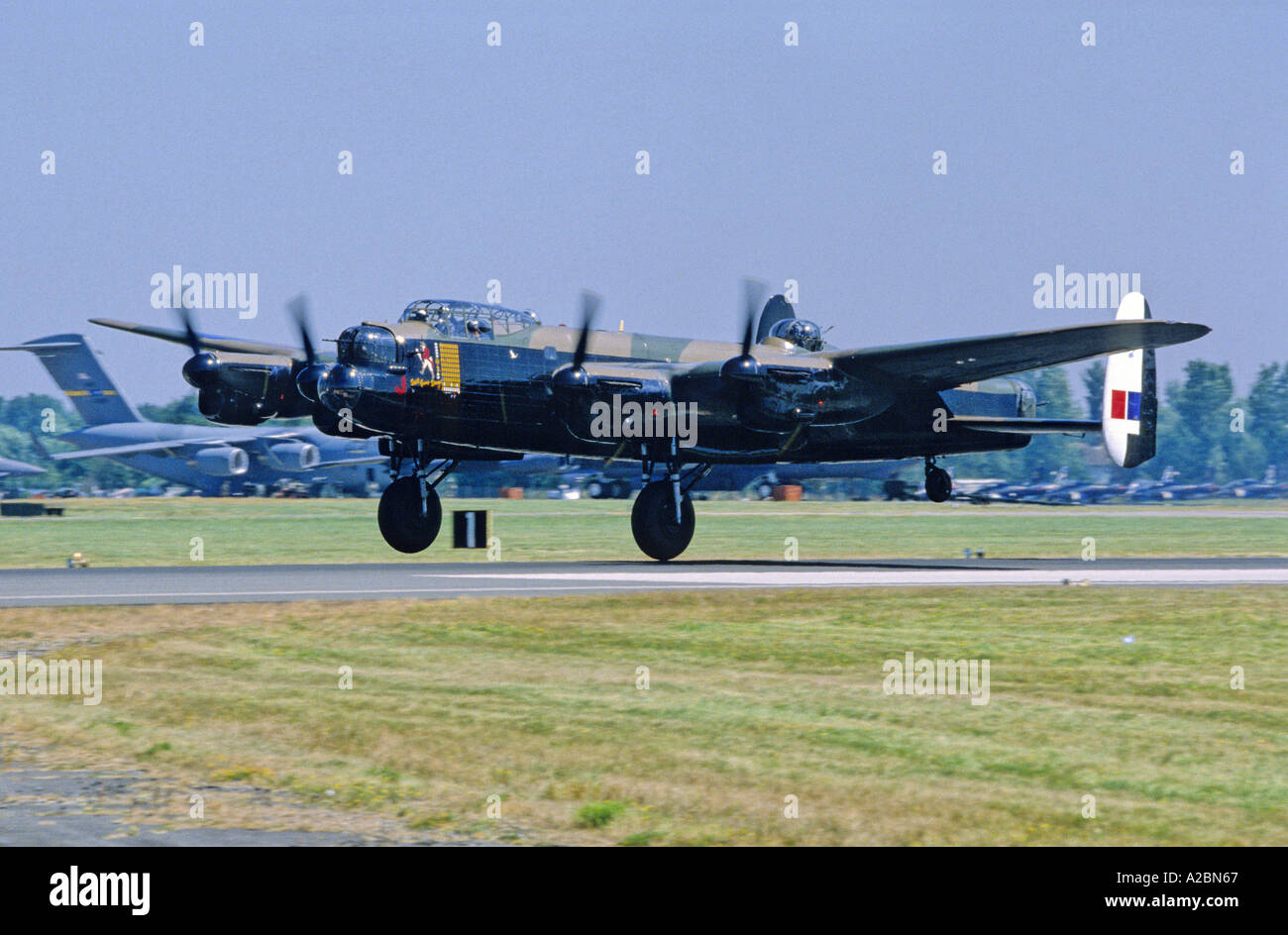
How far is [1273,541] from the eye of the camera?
2296 inches

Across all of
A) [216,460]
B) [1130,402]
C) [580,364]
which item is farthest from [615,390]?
[216,460]

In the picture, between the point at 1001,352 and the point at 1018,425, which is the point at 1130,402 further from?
the point at 1001,352

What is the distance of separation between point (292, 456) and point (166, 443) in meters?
8.76

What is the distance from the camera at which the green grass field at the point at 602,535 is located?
157ft

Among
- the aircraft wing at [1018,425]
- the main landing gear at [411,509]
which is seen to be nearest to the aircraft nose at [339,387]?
the main landing gear at [411,509]

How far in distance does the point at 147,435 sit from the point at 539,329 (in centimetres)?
6853

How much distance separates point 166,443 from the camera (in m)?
98.9

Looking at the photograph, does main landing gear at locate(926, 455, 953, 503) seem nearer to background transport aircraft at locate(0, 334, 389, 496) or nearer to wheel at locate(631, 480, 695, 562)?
wheel at locate(631, 480, 695, 562)

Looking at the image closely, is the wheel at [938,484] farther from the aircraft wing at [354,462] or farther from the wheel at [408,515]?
the aircraft wing at [354,462]

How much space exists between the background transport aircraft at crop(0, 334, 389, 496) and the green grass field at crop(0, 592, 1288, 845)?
7045cm

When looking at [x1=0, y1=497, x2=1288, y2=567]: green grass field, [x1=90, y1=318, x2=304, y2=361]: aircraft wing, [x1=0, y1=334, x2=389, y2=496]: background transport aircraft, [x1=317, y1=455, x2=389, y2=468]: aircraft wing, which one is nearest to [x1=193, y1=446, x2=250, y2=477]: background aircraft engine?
[x1=0, y1=334, x2=389, y2=496]: background transport aircraft

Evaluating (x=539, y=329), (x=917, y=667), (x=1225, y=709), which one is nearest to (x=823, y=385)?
(x=539, y=329)

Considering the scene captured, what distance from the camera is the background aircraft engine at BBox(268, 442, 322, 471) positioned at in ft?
330

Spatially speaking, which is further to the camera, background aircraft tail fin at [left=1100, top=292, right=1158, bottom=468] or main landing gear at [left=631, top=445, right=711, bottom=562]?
background aircraft tail fin at [left=1100, top=292, right=1158, bottom=468]
